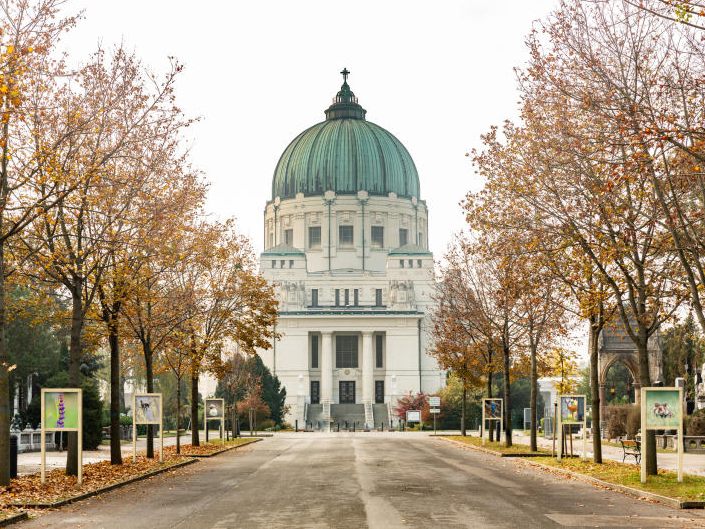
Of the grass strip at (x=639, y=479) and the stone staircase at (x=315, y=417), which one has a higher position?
the grass strip at (x=639, y=479)

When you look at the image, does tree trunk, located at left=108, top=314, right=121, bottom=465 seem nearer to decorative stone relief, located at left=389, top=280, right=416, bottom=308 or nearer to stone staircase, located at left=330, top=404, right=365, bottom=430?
stone staircase, located at left=330, top=404, right=365, bottom=430

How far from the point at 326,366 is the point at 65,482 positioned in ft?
313

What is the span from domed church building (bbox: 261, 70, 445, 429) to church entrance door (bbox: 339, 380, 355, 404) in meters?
0.12

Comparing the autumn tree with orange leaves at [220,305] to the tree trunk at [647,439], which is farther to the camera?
the autumn tree with orange leaves at [220,305]

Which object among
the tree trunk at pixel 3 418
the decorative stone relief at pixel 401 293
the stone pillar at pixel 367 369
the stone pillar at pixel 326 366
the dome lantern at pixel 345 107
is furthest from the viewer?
the dome lantern at pixel 345 107

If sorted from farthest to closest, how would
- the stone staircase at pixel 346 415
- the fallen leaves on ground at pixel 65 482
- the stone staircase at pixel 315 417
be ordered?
1. the stone staircase at pixel 346 415
2. the stone staircase at pixel 315 417
3. the fallen leaves on ground at pixel 65 482

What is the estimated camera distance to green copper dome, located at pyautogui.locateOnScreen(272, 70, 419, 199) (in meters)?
130

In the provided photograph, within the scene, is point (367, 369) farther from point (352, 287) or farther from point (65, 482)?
point (65, 482)

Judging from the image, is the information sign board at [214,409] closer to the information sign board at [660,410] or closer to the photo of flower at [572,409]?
the photo of flower at [572,409]

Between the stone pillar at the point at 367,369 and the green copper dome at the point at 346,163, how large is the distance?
19.8m

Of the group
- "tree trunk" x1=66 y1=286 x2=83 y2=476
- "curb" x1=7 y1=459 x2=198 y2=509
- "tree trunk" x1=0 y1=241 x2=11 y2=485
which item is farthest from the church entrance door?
"tree trunk" x1=0 y1=241 x2=11 y2=485

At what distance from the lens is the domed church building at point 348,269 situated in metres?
120

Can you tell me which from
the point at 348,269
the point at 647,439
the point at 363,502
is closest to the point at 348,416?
the point at 348,269

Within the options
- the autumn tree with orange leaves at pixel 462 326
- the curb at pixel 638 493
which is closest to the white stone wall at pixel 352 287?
the autumn tree with orange leaves at pixel 462 326
